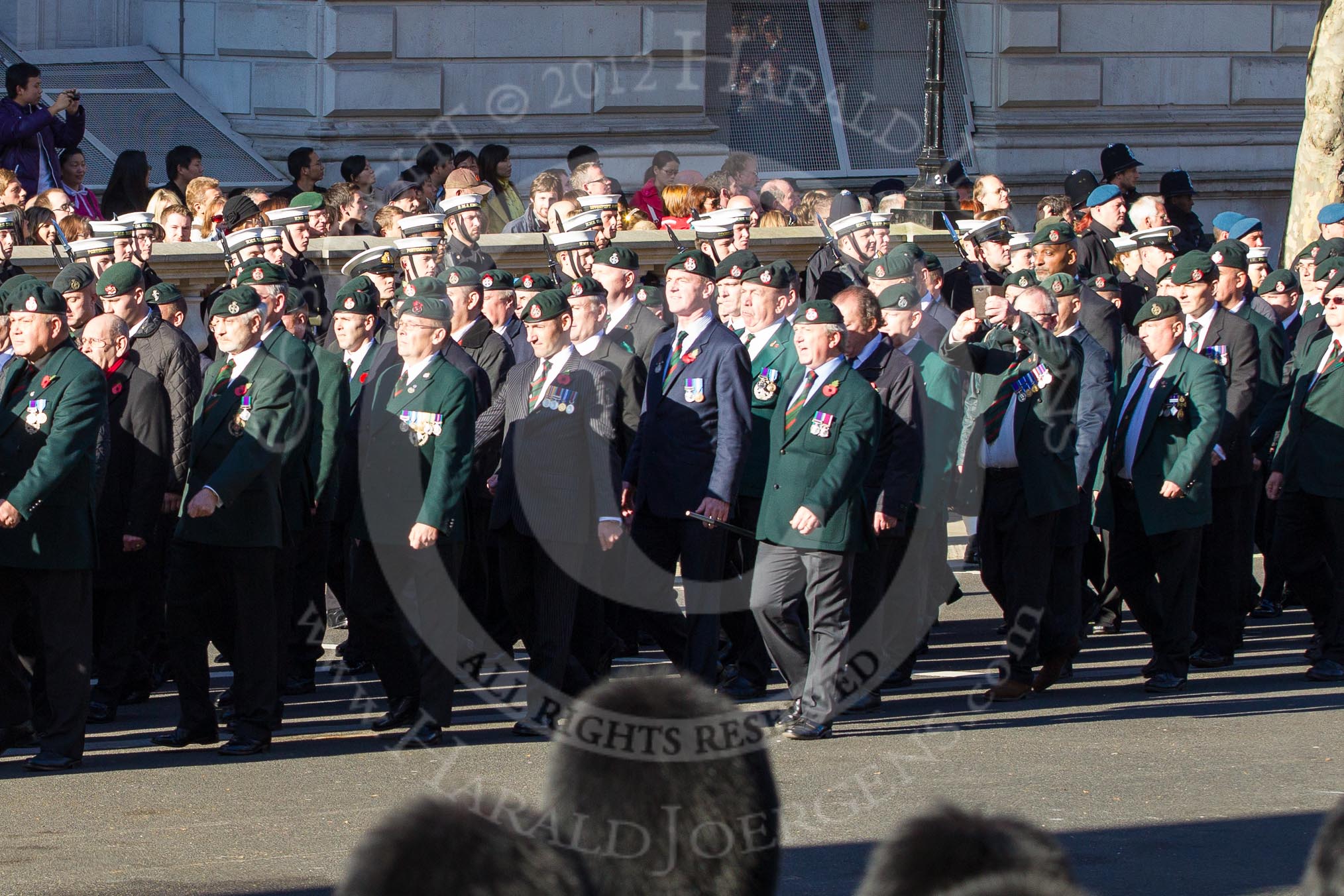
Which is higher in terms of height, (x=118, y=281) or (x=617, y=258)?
(x=617, y=258)

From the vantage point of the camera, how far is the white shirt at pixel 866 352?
29.1ft

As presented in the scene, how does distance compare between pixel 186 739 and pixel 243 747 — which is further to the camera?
pixel 186 739

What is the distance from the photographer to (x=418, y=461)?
8.23m

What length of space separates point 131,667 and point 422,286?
2294 millimetres

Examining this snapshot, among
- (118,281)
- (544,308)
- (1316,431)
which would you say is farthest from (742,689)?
(118,281)

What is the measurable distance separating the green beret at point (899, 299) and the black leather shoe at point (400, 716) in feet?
9.52

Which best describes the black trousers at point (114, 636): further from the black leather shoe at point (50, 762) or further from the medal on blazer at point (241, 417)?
the medal on blazer at point (241, 417)

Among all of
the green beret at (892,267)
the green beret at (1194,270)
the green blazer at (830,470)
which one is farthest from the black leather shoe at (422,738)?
the green beret at (1194,270)

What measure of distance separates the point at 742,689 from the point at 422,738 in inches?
68.5

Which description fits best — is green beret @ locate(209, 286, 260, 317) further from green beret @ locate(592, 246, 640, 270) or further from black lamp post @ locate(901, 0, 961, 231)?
black lamp post @ locate(901, 0, 961, 231)

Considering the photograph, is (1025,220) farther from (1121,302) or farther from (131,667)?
(131,667)

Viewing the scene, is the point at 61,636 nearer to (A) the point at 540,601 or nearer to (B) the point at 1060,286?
(A) the point at 540,601

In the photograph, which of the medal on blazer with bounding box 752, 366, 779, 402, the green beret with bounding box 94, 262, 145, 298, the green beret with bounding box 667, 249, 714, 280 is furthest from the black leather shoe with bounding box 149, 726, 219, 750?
the green beret with bounding box 667, 249, 714, 280

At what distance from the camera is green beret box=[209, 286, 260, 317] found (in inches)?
316
